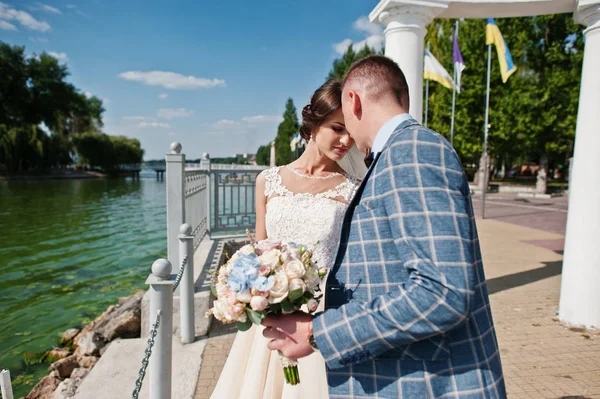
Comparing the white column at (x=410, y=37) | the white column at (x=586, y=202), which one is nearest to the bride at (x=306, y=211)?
the white column at (x=410, y=37)

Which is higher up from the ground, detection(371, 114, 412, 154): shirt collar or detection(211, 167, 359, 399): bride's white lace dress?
detection(371, 114, 412, 154): shirt collar

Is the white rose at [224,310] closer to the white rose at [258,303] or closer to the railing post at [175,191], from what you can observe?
the white rose at [258,303]

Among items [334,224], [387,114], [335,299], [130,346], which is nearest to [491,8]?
[334,224]

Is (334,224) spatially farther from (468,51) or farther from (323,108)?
(468,51)

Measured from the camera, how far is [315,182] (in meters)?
3.03

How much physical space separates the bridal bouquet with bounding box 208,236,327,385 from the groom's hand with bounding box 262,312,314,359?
3 cm

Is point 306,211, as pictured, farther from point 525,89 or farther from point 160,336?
point 525,89

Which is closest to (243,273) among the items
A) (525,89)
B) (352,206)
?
(352,206)

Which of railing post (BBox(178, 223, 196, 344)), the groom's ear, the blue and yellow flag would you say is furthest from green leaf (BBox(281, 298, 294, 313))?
the blue and yellow flag

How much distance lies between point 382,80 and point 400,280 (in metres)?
0.68

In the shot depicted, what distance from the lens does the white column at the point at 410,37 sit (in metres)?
4.57

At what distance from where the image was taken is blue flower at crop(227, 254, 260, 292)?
1372 mm

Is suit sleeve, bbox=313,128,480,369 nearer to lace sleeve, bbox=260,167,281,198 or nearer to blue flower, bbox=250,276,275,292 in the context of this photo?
blue flower, bbox=250,276,275,292

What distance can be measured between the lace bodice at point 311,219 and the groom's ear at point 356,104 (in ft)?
4.42
